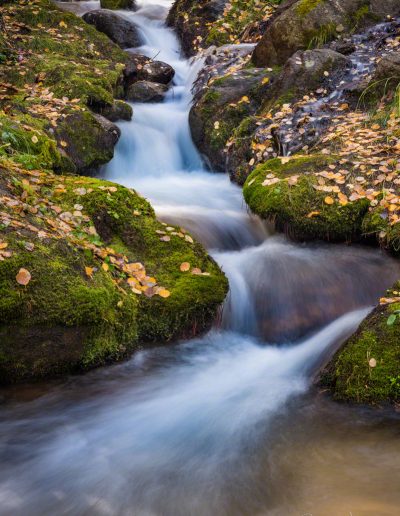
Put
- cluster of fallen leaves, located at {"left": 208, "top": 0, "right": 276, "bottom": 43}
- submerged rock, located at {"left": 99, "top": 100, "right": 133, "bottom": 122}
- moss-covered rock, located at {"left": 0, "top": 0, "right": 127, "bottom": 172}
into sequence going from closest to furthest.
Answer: moss-covered rock, located at {"left": 0, "top": 0, "right": 127, "bottom": 172}, submerged rock, located at {"left": 99, "top": 100, "right": 133, "bottom": 122}, cluster of fallen leaves, located at {"left": 208, "top": 0, "right": 276, "bottom": 43}

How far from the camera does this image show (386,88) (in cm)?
740

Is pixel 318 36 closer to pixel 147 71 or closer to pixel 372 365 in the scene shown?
pixel 147 71

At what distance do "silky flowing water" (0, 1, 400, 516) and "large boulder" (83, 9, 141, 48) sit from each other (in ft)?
30.5

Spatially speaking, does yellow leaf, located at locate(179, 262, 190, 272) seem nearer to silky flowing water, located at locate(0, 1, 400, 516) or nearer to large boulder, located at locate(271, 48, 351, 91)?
silky flowing water, located at locate(0, 1, 400, 516)

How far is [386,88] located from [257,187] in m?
3.01

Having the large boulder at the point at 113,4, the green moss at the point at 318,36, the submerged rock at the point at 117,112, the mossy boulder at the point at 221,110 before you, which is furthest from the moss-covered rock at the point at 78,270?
the large boulder at the point at 113,4

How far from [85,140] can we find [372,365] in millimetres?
5694

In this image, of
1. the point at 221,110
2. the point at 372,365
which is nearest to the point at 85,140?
the point at 221,110

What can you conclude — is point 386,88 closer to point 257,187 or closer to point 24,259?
point 257,187

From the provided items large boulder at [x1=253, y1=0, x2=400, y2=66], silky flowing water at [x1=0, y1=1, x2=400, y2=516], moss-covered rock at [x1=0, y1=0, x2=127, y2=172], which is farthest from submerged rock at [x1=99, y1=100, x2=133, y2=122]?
silky flowing water at [x1=0, y1=1, x2=400, y2=516]

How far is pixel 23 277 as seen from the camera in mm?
3602

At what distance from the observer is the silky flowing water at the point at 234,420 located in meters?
2.59

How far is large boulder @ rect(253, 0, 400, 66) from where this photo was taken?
377 inches

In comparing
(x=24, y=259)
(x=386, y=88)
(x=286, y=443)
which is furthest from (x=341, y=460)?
(x=386, y=88)
